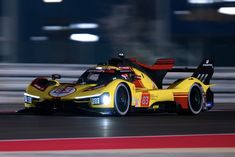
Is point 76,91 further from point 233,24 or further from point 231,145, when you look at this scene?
point 233,24

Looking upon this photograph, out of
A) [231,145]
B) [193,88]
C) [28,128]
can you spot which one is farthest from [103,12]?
[231,145]

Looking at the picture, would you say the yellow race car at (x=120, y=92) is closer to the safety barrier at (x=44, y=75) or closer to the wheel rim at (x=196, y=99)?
the wheel rim at (x=196, y=99)

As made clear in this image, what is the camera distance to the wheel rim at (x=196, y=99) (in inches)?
544

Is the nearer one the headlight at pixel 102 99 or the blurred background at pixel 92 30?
the headlight at pixel 102 99

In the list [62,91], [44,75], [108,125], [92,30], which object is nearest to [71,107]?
[62,91]

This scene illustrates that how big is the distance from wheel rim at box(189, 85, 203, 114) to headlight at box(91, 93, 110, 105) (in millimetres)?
2071

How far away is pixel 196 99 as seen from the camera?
45.7 ft

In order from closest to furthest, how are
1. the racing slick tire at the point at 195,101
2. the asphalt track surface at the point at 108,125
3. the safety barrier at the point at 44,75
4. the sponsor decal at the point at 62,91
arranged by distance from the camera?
the asphalt track surface at the point at 108,125 < the sponsor decal at the point at 62,91 < the racing slick tire at the point at 195,101 < the safety barrier at the point at 44,75

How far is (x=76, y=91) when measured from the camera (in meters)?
12.5

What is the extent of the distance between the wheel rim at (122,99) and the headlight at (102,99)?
21cm

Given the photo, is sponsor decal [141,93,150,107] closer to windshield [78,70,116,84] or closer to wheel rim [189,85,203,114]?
windshield [78,70,116,84]

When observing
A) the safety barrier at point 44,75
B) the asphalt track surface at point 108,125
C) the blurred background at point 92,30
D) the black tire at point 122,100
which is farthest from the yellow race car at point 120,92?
the blurred background at point 92,30

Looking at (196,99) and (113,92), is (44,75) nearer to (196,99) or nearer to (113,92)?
(196,99)

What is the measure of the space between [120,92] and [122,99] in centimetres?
13
